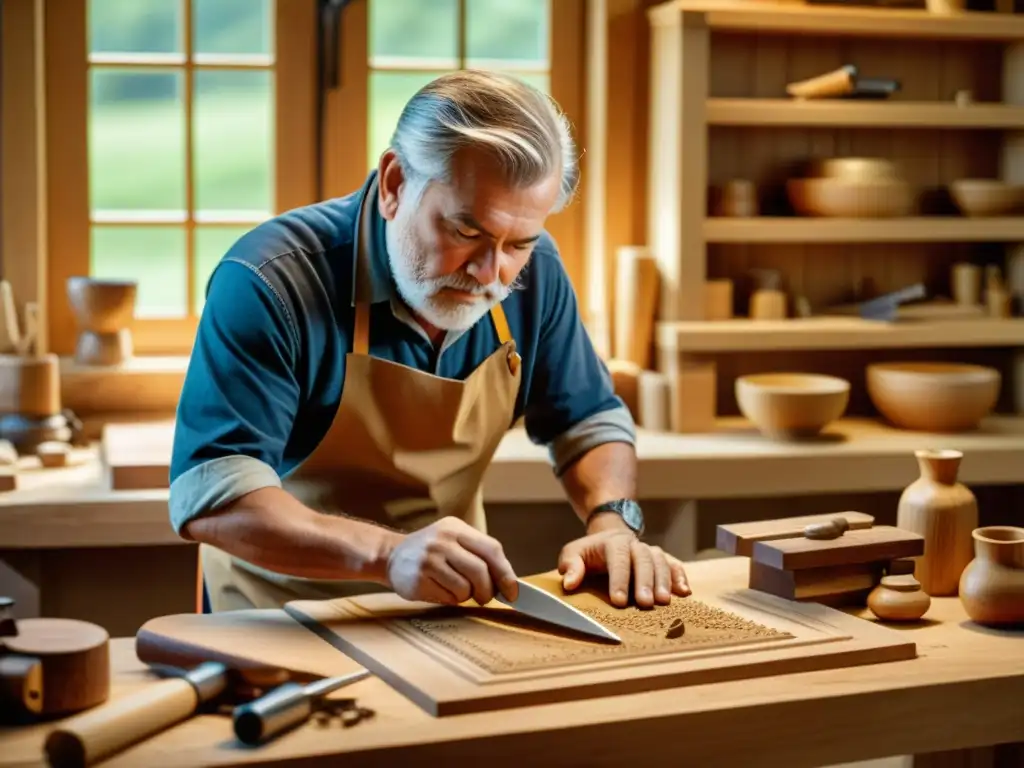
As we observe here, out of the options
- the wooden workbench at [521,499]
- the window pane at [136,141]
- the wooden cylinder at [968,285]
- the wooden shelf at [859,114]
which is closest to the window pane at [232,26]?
the window pane at [136,141]

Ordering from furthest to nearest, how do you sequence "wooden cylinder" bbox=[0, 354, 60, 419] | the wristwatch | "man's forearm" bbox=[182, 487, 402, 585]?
"wooden cylinder" bbox=[0, 354, 60, 419] → the wristwatch → "man's forearm" bbox=[182, 487, 402, 585]

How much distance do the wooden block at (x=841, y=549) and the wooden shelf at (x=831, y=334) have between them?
1643mm

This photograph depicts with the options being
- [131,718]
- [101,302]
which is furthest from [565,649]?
[101,302]

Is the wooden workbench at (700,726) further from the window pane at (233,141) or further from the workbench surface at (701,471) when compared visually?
the window pane at (233,141)

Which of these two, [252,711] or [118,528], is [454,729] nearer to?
[252,711]

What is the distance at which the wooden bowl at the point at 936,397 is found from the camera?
13.3ft

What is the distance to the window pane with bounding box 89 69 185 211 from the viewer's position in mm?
4160

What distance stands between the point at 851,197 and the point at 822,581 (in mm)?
2030

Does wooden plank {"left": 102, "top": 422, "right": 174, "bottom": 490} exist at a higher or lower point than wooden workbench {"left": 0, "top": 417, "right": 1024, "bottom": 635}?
higher

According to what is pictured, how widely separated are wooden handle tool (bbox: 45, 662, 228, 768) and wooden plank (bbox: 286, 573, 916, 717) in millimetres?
244

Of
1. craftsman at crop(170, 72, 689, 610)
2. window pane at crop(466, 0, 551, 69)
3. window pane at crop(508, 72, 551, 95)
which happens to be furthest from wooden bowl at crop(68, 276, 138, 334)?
craftsman at crop(170, 72, 689, 610)

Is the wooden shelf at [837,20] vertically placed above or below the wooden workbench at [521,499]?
above

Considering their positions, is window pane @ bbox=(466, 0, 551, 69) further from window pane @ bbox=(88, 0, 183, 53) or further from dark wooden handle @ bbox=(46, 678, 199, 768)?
dark wooden handle @ bbox=(46, 678, 199, 768)

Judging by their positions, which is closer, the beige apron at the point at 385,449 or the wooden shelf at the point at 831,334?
the beige apron at the point at 385,449
